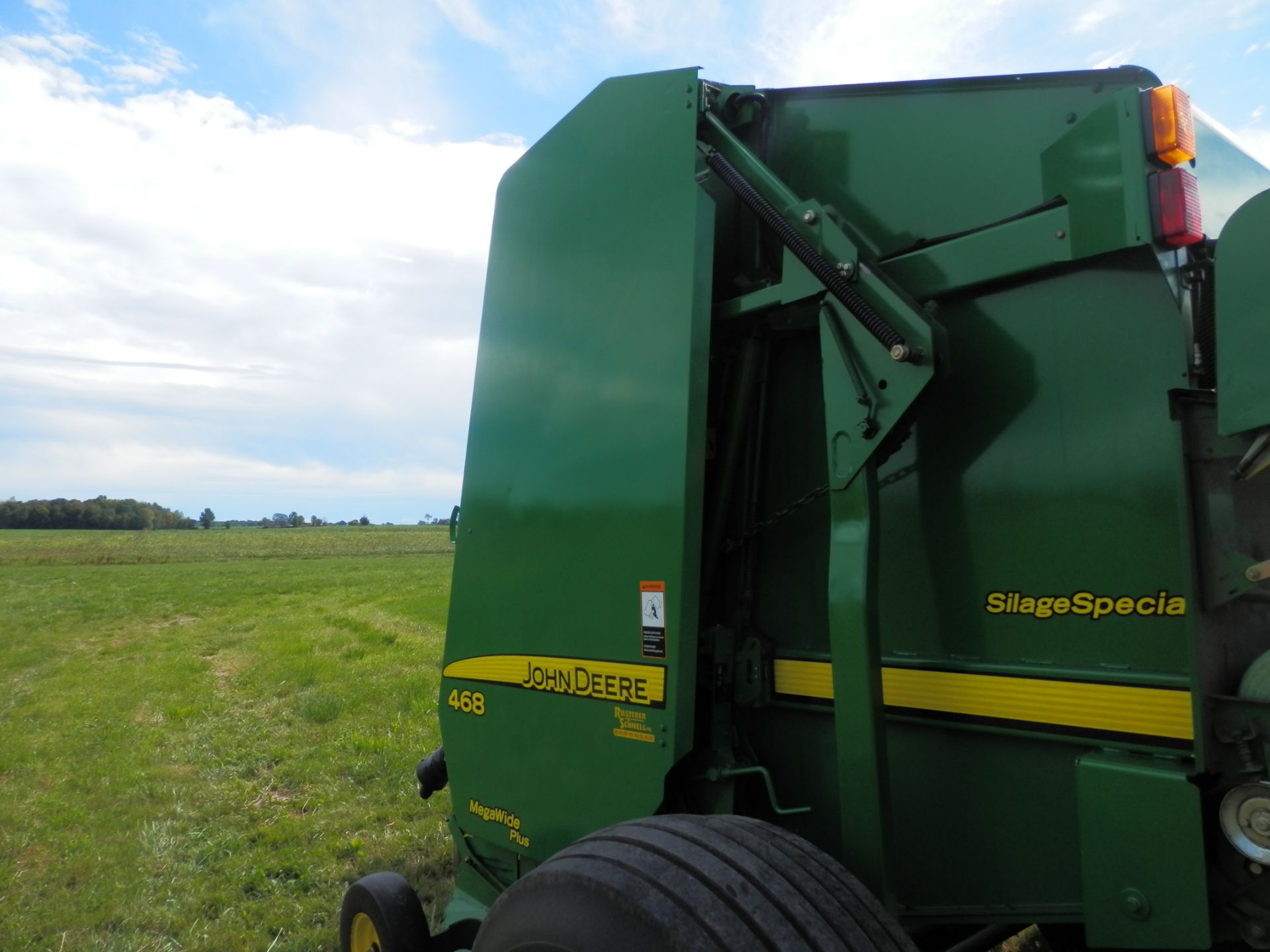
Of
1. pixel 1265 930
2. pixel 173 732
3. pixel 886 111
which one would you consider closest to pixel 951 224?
pixel 886 111

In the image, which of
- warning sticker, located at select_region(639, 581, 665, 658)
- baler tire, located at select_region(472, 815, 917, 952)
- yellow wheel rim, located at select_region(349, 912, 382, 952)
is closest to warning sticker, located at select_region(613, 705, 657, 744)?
warning sticker, located at select_region(639, 581, 665, 658)

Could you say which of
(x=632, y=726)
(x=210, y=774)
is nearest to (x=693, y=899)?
(x=632, y=726)

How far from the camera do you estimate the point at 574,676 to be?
2.81 m

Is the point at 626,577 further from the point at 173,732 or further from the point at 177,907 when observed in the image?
the point at 173,732

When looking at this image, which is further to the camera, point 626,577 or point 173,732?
A: point 173,732

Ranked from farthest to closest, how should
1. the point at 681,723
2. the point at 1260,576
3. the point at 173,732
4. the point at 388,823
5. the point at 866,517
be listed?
1. the point at 173,732
2. the point at 388,823
3. the point at 681,723
4. the point at 866,517
5. the point at 1260,576

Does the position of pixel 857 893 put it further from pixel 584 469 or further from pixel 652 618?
pixel 584 469

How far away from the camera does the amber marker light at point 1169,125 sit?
199cm

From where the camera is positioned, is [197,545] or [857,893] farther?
[197,545]

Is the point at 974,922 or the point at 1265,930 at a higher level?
the point at 1265,930

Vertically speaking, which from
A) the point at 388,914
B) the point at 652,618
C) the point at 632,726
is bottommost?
the point at 388,914

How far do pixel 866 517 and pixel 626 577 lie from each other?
733 mm

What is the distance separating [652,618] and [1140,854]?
4.09 feet

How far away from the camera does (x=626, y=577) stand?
8.67 ft
